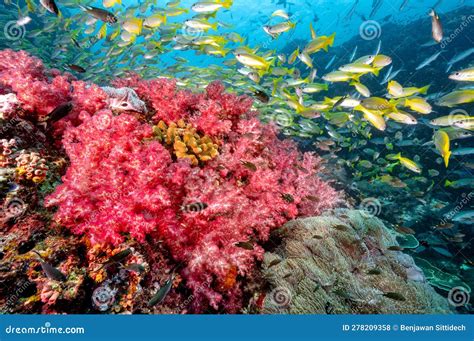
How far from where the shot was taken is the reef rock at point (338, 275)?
3.15 metres

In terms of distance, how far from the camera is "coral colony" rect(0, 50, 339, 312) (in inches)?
101

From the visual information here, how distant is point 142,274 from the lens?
2.59 m

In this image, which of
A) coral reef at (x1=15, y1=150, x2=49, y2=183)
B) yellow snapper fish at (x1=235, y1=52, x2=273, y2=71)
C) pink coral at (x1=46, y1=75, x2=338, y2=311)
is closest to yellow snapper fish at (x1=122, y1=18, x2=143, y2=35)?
yellow snapper fish at (x1=235, y1=52, x2=273, y2=71)

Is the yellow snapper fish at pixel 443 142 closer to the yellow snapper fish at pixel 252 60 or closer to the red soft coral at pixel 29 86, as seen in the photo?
the yellow snapper fish at pixel 252 60

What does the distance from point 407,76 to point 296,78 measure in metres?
11.3

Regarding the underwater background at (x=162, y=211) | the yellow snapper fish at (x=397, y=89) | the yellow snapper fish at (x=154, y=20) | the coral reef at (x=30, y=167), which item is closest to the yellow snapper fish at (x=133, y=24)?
the yellow snapper fish at (x=154, y=20)

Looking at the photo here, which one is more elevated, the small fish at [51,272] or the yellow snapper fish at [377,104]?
the yellow snapper fish at [377,104]

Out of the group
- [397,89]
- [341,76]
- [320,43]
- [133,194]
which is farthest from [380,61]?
[133,194]

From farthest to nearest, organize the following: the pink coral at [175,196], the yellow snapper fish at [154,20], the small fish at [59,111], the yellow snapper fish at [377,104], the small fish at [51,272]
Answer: the yellow snapper fish at [154,20]
the yellow snapper fish at [377,104]
the small fish at [59,111]
the pink coral at [175,196]
the small fish at [51,272]

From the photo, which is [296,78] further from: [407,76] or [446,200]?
[407,76]

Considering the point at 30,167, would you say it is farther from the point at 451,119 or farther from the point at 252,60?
the point at 451,119

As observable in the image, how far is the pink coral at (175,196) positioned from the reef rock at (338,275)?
1.22ft

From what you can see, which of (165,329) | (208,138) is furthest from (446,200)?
(165,329)

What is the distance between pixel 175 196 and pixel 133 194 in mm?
497
